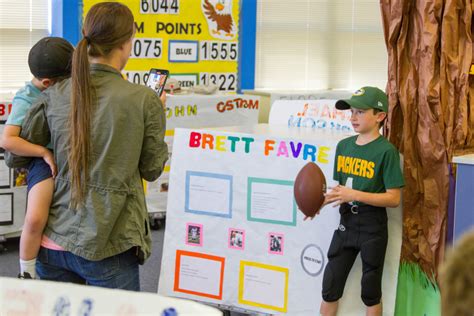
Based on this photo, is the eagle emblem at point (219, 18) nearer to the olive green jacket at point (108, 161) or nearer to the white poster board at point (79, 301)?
the olive green jacket at point (108, 161)

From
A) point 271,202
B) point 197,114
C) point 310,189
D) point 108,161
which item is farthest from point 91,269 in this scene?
point 197,114

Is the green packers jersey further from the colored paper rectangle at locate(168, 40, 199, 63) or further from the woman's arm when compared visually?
the colored paper rectangle at locate(168, 40, 199, 63)

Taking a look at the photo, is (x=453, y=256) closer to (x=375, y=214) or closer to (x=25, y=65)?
(x=375, y=214)

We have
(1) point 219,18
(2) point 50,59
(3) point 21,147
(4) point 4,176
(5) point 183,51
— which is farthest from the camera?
(1) point 219,18

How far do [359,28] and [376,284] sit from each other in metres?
5.60

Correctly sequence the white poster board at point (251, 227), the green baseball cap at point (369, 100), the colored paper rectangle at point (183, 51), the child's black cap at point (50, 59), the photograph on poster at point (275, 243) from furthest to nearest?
the colored paper rectangle at point (183, 51), the photograph on poster at point (275, 243), the white poster board at point (251, 227), the green baseball cap at point (369, 100), the child's black cap at point (50, 59)

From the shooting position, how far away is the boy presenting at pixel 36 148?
88.4 inches

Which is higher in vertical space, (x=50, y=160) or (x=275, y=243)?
(x=50, y=160)

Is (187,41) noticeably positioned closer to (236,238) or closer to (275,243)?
(236,238)

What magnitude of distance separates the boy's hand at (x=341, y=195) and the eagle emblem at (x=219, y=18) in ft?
13.0

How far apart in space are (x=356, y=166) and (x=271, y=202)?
1.58 ft

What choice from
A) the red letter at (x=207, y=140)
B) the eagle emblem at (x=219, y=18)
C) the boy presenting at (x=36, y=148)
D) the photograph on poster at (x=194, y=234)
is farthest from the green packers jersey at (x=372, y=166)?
the eagle emblem at (x=219, y=18)

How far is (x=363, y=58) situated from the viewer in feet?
27.4

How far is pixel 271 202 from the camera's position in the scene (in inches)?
131
